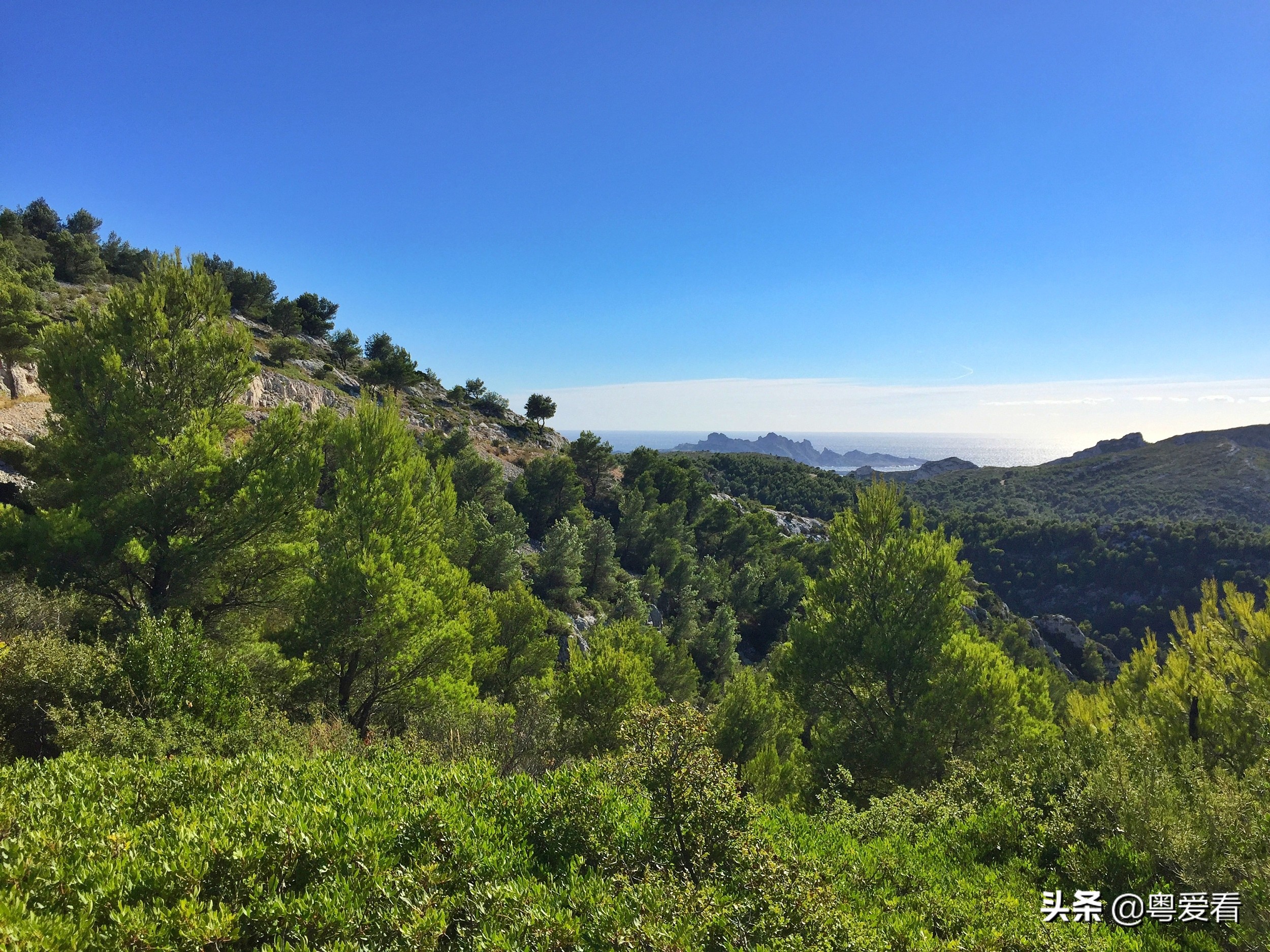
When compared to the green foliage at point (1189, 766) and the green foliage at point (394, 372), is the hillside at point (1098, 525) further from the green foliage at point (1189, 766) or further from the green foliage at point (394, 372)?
the green foliage at point (394, 372)

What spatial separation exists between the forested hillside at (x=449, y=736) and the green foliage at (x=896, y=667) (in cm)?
11

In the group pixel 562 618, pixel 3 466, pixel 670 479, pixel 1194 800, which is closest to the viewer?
pixel 1194 800

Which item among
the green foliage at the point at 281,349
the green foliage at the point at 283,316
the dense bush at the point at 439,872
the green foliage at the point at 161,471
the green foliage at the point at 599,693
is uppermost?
the green foliage at the point at 283,316

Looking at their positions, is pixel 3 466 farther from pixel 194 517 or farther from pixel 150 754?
pixel 150 754

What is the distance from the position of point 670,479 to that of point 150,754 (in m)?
60.2

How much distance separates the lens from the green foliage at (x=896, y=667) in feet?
51.7

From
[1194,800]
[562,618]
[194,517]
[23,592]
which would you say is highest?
[194,517]

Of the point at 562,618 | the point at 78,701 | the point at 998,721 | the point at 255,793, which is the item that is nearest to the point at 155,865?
the point at 255,793

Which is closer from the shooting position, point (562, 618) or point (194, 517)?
point (194, 517)

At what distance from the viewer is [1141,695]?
55.3ft

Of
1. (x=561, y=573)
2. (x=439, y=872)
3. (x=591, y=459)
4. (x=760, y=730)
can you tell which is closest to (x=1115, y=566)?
(x=591, y=459)

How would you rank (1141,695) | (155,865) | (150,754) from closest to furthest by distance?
(155,865) → (150,754) → (1141,695)

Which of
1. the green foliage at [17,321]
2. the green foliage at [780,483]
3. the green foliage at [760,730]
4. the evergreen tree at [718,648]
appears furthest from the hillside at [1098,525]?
the green foliage at [17,321]

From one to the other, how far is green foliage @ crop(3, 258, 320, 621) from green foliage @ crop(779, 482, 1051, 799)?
17.1 metres
